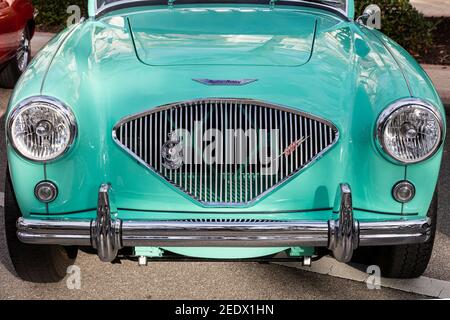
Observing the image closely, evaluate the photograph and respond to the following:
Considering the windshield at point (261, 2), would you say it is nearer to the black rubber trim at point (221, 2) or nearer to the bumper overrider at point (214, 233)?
the black rubber trim at point (221, 2)

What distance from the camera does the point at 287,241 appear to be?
10.6 feet

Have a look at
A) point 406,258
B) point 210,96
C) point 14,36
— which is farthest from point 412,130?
point 14,36

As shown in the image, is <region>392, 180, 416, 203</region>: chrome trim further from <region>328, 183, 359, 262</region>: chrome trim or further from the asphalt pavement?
the asphalt pavement

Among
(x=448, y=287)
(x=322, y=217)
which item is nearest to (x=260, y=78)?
(x=322, y=217)

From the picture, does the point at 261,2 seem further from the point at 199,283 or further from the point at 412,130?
the point at 199,283

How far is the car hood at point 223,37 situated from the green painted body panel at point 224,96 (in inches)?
1.1

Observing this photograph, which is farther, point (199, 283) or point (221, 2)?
point (221, 2)

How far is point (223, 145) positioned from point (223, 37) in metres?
0.84

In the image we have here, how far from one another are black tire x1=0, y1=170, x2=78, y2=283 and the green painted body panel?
0.20 metres

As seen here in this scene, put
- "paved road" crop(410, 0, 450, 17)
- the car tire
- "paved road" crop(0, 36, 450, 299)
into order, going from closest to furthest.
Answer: "paved road" crop(0, 36, 450, 299) < the car tire < "paved road" crop(410, 0, 450, 17)

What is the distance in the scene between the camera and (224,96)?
3.38 m

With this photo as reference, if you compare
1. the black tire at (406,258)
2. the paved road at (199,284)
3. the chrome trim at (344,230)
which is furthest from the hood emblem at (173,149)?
the black tire at (406,258)

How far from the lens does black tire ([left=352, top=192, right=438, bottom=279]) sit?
3.76 metres

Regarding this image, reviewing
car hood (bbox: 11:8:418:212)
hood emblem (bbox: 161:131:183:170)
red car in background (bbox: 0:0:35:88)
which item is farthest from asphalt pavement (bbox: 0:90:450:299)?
red car in background (bbox: 0:0:35:88)
